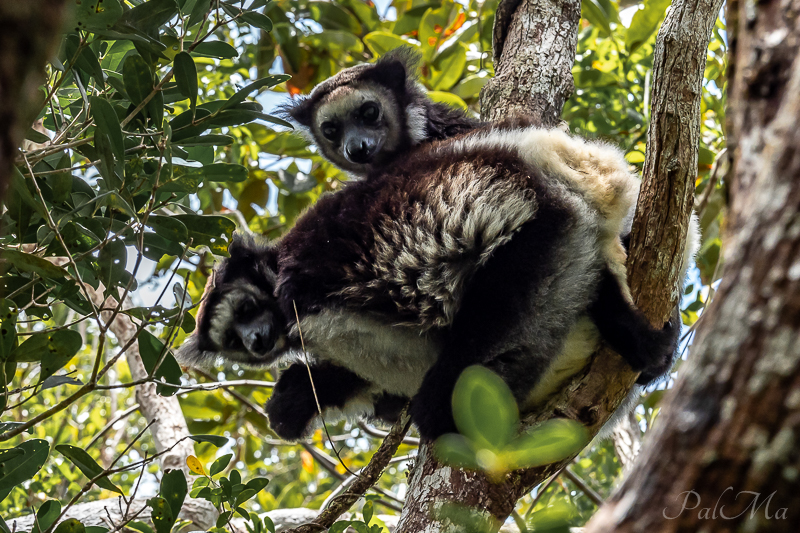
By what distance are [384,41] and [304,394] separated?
3.37 m

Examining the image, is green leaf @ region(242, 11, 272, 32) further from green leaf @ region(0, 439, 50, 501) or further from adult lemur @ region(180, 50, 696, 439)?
green leaf @ region(0, 439, 50, 501)

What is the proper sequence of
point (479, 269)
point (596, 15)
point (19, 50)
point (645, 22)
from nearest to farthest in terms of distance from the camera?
point (19, 50)
point (479, 269)
point (645, 22)
point (596, 15)

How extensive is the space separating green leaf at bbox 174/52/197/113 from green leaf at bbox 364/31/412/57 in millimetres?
3209

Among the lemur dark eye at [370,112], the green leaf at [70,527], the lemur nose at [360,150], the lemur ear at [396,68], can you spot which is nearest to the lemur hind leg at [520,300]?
the green leaf at [70,527]

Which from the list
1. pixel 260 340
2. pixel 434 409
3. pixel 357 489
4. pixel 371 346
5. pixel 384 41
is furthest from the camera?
pixel 384 41

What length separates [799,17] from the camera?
1.09 meters

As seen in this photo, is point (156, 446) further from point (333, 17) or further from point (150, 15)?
point (333, 17)

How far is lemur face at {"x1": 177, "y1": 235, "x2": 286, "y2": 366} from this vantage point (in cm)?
386

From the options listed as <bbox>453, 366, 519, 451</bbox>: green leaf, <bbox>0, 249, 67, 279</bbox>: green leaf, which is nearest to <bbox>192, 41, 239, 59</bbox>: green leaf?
<bbox>0, 249, 67, 279</bbox>: green leaf

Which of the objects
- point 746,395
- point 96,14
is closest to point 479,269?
point 96,14

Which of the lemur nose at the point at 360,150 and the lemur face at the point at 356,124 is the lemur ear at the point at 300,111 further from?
the lemur nose at the point at 360,150

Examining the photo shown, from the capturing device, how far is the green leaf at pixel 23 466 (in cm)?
266

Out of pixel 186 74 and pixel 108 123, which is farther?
pixel 186 74

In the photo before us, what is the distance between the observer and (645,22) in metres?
5.12
